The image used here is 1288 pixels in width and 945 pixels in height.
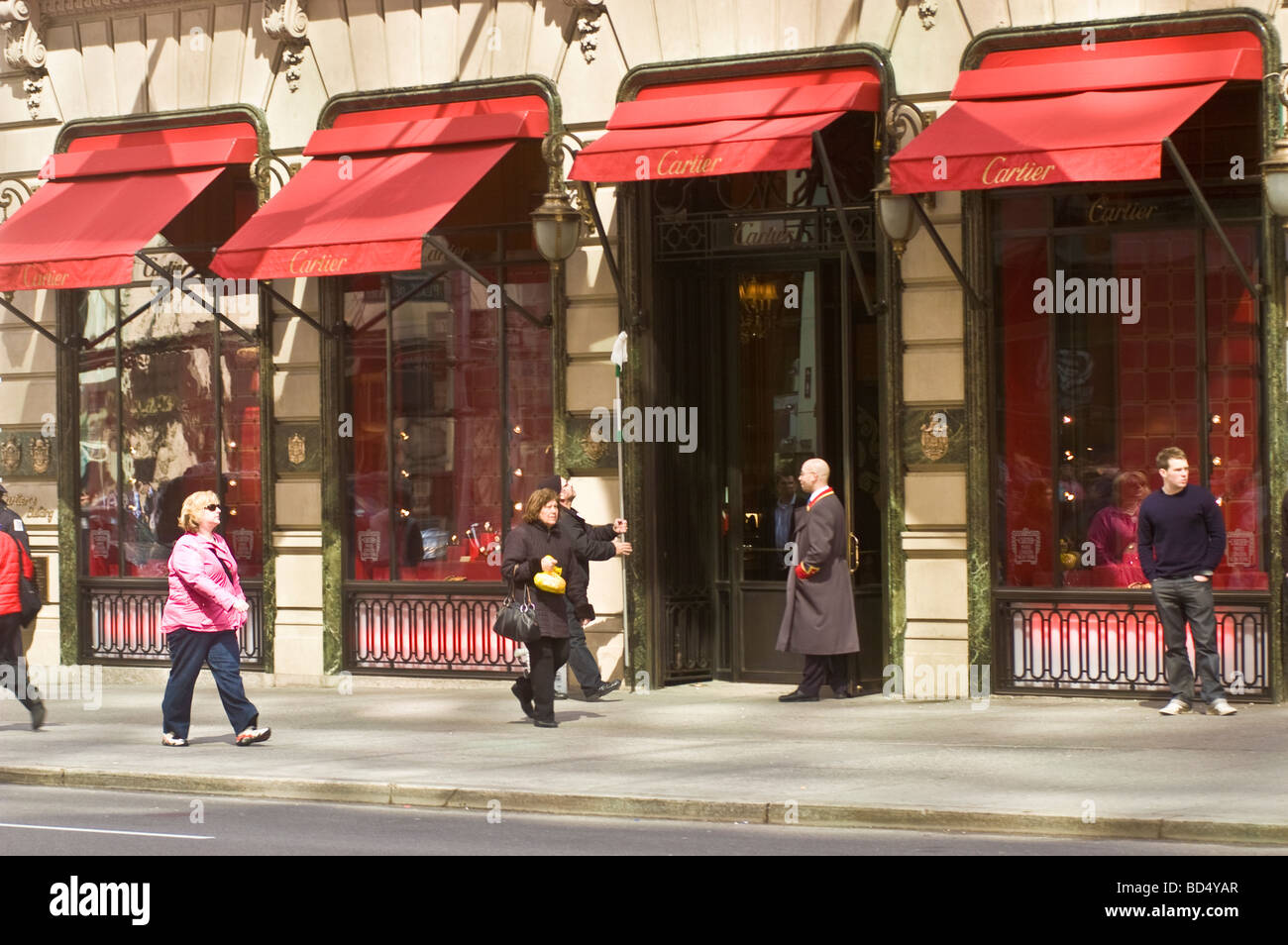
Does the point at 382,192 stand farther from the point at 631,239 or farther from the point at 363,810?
the point at 363,810

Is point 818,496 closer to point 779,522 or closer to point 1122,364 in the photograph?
point 779,522

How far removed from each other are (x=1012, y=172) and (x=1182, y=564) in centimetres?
294

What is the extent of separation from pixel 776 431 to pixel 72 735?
19.8 feet

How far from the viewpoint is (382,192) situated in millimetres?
17516

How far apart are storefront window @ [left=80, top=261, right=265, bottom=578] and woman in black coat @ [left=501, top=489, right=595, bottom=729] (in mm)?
4747

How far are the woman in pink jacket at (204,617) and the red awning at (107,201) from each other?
13.5 ft

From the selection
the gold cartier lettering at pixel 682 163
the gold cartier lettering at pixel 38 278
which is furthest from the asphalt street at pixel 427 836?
the gold cartier lettering at pixel 38 278

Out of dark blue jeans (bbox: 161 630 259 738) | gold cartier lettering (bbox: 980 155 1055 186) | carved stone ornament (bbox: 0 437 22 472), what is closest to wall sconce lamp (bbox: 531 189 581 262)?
gold cartier lettering (bbox: 980 155 1055 186)

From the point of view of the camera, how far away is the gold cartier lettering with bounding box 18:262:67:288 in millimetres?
18031

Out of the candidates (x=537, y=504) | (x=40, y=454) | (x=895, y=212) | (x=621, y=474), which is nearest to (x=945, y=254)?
(x=895, y=212)

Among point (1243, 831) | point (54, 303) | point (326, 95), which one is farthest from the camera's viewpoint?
point (54, 303)

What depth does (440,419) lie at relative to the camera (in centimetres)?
1844

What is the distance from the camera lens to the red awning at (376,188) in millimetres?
16812
